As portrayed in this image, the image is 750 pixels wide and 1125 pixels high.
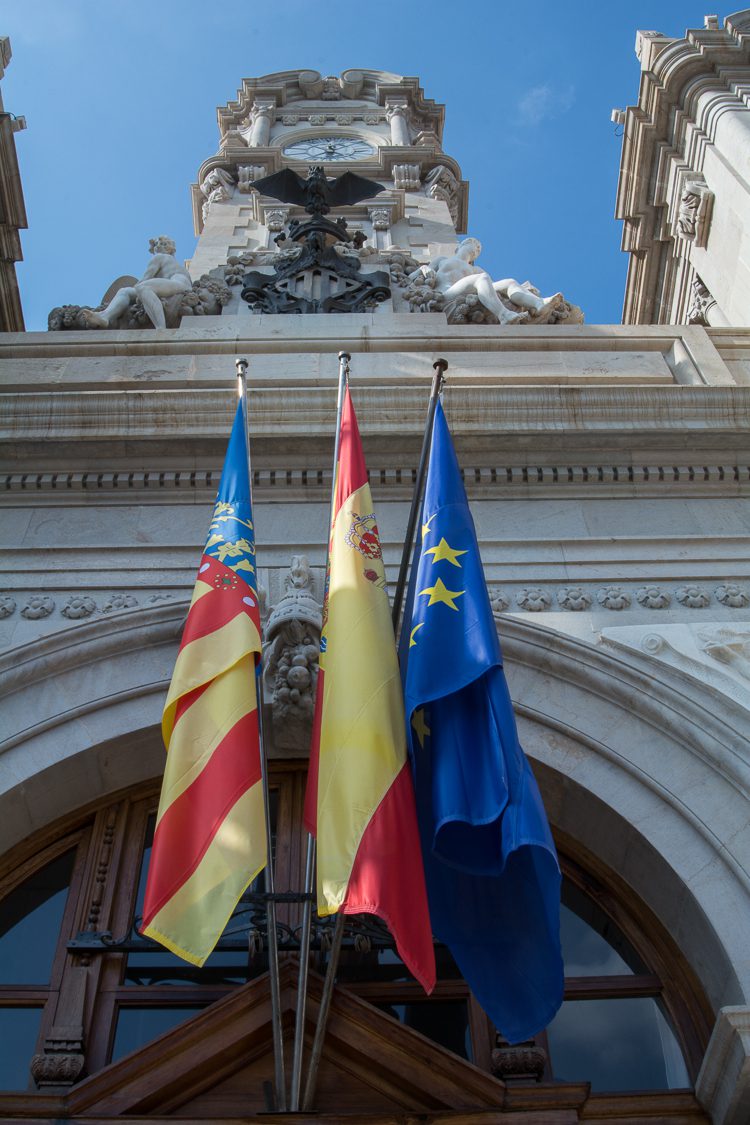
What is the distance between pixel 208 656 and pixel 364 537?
1186 millimetres

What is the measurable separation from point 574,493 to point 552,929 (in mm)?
4366

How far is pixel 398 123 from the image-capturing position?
25.7 m

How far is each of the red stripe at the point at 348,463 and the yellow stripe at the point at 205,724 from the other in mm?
1362

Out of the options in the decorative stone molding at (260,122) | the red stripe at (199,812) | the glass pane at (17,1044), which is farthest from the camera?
the decorative stone molding at (260,122)

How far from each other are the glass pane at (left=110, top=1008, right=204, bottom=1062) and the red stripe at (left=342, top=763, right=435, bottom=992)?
179cm

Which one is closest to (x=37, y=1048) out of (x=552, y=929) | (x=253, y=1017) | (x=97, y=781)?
(x=253, y=1017)

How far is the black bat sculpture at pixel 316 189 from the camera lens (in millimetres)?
17172

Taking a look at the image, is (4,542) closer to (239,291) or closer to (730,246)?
(239,291)

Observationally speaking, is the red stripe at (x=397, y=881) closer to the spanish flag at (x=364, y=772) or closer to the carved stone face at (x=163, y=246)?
the spanish flag at (x=364, y=772)

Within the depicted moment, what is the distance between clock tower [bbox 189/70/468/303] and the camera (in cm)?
1662

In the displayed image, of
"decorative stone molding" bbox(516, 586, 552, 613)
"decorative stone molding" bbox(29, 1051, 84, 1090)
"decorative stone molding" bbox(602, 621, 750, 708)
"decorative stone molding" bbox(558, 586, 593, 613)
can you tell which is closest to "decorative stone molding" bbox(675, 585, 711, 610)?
"decorative stone molding" bbox(602, 621, 750, 708)

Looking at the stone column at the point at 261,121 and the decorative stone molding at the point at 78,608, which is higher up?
the stone column at the point at 261,121

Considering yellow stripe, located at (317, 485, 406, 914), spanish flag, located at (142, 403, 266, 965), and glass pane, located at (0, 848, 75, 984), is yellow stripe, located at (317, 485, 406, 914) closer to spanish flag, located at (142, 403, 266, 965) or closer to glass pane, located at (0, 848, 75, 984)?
spanish flag, located at (142, 403, 266, 965)

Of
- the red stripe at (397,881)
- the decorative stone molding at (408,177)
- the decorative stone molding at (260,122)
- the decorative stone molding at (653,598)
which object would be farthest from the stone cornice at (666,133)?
the red stripe at (397,881)
